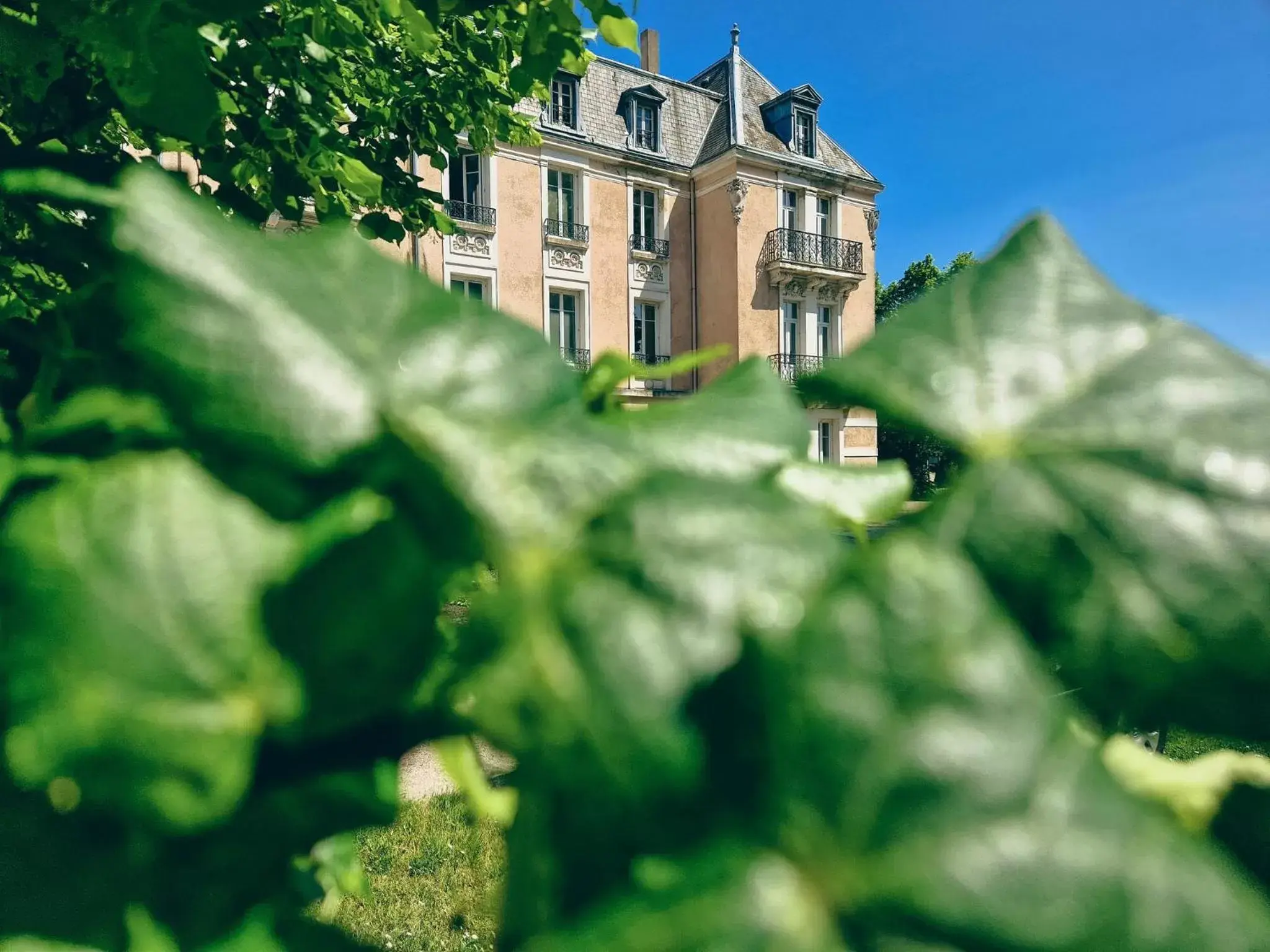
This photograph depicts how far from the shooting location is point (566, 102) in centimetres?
1454

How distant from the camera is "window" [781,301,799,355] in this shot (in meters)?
15.8

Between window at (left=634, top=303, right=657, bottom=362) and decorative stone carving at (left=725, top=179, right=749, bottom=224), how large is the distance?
2.23 m

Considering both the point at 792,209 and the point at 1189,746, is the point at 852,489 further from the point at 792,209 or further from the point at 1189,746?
the point at 792,209

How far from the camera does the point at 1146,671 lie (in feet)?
0.76

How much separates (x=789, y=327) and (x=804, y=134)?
390 centimetres

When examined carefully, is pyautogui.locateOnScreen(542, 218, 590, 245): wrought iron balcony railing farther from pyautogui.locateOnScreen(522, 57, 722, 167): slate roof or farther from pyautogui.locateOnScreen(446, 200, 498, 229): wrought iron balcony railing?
pyautogui.locateOnScreen(522, 57, 722, 167): slate roof

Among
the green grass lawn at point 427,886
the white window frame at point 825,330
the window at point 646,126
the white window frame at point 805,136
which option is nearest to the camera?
the green grass lawn at point 427,886

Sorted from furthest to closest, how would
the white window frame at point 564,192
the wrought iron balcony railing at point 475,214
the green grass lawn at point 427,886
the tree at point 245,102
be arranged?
1. the white window frame at point 564,192
2. the wrought iron balcony railing at point 475,214
3. the green grass lawn at point 427,886
4. the tree at point 245,102

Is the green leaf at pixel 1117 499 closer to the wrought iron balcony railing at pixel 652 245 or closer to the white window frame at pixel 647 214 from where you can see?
the wrought iron balcony railing at pixel 652 245

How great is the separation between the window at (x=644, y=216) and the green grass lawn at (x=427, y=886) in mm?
13251

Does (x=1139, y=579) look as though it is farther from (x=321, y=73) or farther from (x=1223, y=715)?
(x=321, y=73)

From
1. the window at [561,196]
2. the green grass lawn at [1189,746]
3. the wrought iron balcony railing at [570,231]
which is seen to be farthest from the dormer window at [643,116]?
the green grass lawn at [1189,746]

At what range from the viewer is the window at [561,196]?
46.6 feet


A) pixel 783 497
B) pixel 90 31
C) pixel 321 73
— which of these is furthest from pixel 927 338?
pixel 321 73
